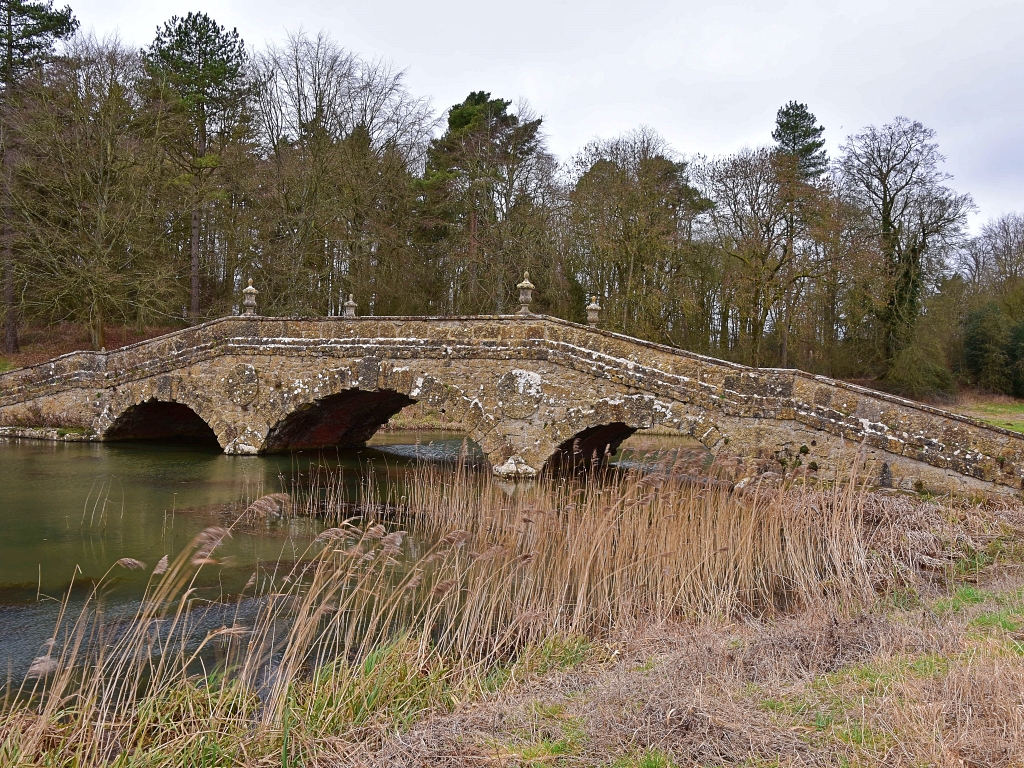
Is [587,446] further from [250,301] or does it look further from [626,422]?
[250,301]

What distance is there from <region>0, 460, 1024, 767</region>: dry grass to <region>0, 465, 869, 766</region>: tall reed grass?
0.02 metres

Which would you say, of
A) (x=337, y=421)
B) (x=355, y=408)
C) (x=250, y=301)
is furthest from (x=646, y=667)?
(x=337, y=421)

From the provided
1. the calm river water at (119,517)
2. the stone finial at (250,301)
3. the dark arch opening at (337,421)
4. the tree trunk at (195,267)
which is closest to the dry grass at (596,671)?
the calm river water at (119,517)

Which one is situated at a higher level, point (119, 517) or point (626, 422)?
point (626, 422)

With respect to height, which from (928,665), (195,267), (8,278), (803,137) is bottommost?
(928,665)

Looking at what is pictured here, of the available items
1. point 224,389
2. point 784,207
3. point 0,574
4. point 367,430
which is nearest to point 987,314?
point 784,207

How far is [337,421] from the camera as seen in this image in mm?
16141

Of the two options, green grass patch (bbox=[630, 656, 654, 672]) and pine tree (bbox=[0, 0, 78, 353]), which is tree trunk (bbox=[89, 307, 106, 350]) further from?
green grass patch (bbox=[630, 656, 654, 672])

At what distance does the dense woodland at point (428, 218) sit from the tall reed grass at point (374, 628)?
43.2 ft

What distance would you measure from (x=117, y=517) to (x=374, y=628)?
569 centimetres

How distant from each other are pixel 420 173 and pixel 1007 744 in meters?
23.8

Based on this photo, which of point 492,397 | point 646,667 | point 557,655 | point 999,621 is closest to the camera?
point 646,667

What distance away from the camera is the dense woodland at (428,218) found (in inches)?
784

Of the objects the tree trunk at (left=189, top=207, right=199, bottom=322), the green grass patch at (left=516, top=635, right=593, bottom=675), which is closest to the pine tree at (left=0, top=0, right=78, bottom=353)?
the tree trunk at (left=189, top=207, right=199, bottom=322)
